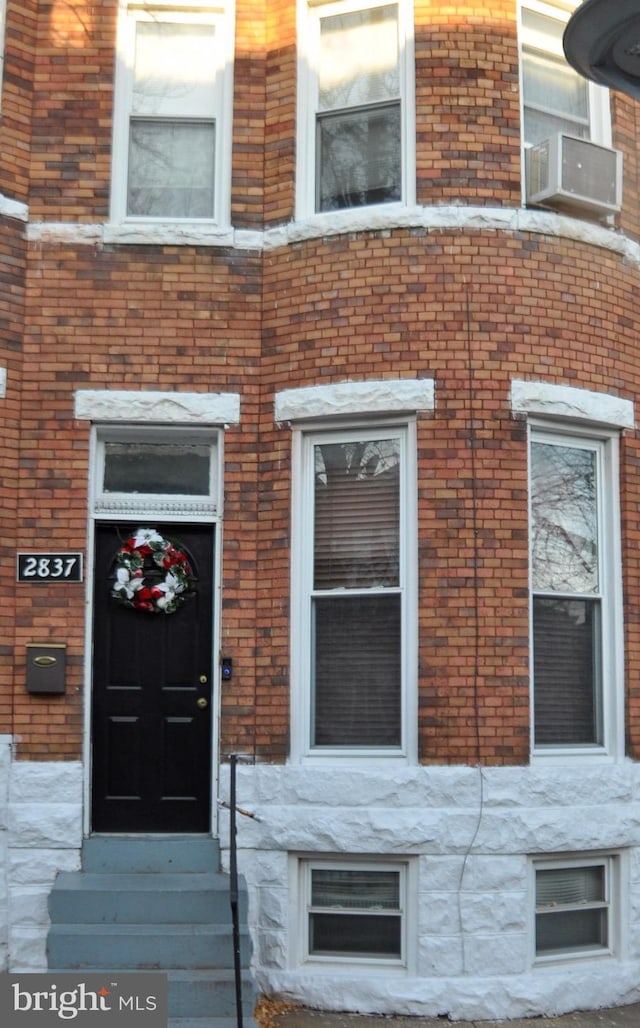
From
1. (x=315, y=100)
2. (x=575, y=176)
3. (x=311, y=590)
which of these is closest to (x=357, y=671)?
(x=311, y=590)

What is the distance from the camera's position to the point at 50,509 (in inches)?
342

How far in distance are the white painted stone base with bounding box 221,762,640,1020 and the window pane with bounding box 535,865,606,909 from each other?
16 cm

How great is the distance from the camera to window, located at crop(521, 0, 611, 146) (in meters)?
9.17

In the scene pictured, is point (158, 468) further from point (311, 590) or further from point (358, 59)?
point (358, 59)

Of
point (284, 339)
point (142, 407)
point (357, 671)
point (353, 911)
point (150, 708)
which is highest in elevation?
point (284, 339)

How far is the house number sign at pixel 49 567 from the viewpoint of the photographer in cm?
860

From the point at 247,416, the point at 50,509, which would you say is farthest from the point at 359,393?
the point at 50,509

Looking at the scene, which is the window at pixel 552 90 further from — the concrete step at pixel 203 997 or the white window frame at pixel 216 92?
the concrete step at pixel 203 997

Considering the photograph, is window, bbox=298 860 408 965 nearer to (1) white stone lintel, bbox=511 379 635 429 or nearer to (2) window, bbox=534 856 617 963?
(2) window, bbox=534 856 617 963

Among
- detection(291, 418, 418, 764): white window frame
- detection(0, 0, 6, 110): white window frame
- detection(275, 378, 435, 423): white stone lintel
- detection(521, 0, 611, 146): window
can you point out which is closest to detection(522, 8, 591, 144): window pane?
detection(521, 0, 611, 146): window

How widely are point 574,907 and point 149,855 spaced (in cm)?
281

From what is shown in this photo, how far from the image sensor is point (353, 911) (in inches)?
325

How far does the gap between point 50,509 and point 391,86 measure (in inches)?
151

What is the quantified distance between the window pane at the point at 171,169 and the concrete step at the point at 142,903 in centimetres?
468
